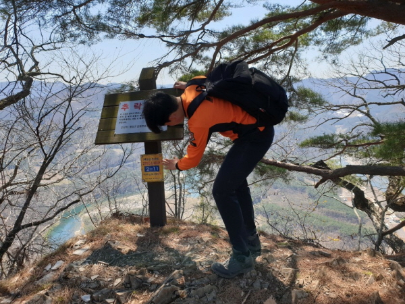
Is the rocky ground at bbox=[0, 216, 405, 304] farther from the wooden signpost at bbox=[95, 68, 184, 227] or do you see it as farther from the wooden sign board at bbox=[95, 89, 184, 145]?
the wooden sign board at bbox=[95, 89, 184, 145]

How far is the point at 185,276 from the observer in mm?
2359

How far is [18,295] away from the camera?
2.44m

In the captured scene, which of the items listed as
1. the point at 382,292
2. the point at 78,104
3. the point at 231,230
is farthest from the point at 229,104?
the point at 78,104

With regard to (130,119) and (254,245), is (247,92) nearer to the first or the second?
(254,245)

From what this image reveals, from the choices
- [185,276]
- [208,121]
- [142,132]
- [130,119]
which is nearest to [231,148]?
[208,121]

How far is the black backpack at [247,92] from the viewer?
72.7 inches

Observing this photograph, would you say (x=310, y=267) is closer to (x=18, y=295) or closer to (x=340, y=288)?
(x=340, y=288)

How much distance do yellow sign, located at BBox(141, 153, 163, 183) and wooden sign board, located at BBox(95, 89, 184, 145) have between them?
346mm

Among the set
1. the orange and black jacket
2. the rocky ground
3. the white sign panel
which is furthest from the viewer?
the white sign panel

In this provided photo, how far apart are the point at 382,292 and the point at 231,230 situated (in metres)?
1.12

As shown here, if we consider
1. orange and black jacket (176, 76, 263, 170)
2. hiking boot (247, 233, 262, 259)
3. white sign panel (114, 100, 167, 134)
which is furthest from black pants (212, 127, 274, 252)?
white sign panel (114, 100, 167, 134)

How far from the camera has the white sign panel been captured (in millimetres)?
3102

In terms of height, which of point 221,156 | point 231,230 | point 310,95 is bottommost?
point 231,230

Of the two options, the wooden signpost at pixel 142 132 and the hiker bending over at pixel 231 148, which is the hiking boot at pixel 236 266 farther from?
the wooden signpost at pixel 142 132
